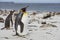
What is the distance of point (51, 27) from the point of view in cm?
1503

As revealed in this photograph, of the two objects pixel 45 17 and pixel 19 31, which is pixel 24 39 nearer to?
pixel 19 31

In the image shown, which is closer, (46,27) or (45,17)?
(46,27)

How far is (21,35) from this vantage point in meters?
12.1

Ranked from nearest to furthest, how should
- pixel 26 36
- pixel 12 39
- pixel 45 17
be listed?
pixel 12 39 < pixel 26 36 < pixel 45 17

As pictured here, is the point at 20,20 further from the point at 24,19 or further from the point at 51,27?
the point at 51,27

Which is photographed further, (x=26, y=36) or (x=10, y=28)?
(x=10, y=28)

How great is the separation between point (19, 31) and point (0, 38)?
1199mm

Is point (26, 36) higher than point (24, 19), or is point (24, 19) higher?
point (24, 19)

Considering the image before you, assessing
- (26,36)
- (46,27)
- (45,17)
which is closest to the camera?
(26,36)

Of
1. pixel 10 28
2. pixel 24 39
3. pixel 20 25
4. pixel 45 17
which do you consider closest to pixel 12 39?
pixel 24 39

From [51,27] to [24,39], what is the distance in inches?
163

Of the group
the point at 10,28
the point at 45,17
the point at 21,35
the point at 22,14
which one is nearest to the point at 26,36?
the point at 21,35

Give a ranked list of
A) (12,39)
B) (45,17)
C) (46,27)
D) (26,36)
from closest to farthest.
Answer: (12,39) → (26,36) → (46,27) → (45,17)

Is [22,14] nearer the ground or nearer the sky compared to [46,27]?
nearer the sky
